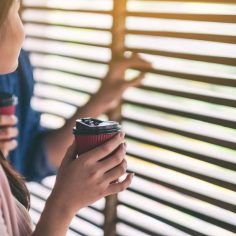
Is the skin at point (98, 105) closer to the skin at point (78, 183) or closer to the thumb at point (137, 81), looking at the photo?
the thumb at point (137, 81)

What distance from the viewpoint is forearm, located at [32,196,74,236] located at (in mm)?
2225

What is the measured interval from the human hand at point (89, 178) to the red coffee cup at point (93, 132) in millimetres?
32

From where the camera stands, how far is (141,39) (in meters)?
2.97

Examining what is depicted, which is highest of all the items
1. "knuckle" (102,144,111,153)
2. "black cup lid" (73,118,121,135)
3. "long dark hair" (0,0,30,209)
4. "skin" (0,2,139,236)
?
"black cup lid" (73,118,121,135)

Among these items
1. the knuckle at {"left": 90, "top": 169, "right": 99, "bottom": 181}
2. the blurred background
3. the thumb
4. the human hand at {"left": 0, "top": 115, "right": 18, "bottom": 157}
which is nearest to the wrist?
the knuckle at {"left": 90, "top": 169, "right": 99, "bottom": 181}

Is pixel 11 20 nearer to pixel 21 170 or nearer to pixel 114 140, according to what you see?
pixel 114 140

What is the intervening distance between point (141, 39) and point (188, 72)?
1.48ft

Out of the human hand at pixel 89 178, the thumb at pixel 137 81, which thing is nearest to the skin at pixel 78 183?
the human hand at pixel 89 178

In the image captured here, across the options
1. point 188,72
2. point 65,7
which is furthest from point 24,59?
point 188,72

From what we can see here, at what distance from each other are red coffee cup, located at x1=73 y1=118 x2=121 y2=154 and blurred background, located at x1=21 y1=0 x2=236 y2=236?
2.08 ft

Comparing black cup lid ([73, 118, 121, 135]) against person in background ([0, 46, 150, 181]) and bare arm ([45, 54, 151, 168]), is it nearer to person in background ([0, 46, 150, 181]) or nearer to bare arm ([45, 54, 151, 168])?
bare arm ([45, 54, 151, 168])

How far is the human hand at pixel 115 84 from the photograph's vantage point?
2.98 meters

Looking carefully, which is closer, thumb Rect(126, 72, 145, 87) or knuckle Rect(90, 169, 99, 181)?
knuckle Rect(90, 169, 99, 181)

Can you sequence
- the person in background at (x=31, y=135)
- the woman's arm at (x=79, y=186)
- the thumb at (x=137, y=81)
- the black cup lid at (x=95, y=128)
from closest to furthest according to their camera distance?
1. the black cup lid at (x=95, y=128)
2. the woman's arm at (x=79, y=186)
3. the thumb at (x=137, y=81)
4. the person in background at (x=31, y=135)
